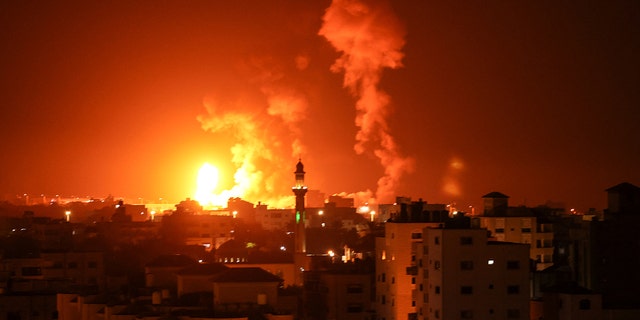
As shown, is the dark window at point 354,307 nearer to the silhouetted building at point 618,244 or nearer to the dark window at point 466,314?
the silhouetted building at point 618,244

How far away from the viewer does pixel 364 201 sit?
199 feet

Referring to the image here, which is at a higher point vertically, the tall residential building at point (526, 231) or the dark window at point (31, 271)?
the tall residential building at point (526, 231)

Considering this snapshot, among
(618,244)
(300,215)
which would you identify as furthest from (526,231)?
(300,215)

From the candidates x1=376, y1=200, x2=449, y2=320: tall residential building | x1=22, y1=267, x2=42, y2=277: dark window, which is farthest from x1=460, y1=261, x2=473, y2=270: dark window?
x1=22, y1=267, x2=42, y2=277: dark window

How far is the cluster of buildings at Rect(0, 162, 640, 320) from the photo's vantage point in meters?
22.4

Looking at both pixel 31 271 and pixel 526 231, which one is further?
pixel 31 271

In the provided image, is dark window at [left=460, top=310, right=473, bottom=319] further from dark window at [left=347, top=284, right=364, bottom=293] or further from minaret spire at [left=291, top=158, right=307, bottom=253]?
minaret spire at [left=291, top=158, right=307, bottom=253]

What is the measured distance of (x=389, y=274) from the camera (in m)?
26.3

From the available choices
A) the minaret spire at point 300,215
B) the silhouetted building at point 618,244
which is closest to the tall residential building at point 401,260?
the silhouetted building at point 618,244

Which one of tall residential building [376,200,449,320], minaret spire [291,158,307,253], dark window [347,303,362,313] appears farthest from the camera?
minaret spire [291,158,307,253]

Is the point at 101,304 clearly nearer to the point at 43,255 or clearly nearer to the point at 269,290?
the point at 269,290

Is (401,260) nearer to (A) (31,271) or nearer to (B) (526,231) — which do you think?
(B) (526,231)

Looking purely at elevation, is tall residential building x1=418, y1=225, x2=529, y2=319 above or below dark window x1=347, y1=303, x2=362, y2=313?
above

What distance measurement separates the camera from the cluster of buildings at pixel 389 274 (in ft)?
73.6
